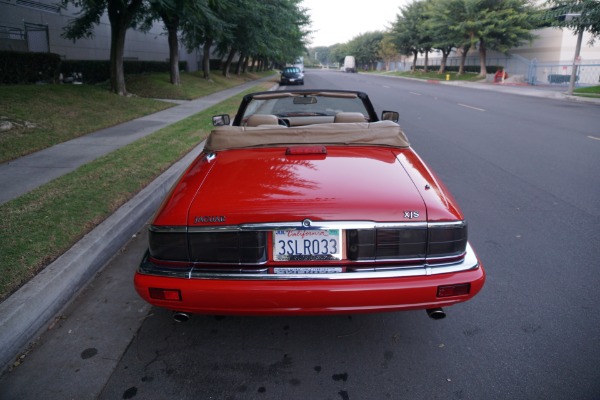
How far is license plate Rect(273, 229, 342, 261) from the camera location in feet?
8.04

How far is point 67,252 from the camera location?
3.79 meters

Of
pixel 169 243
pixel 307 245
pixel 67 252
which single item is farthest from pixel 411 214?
pixel 67 252

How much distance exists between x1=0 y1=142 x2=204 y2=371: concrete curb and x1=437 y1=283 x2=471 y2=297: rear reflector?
8.44 feet

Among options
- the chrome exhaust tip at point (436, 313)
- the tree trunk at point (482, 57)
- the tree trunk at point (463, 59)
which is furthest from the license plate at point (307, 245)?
the tree trunk at point (463, 59)

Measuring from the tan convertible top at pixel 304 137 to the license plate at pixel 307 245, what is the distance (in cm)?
109

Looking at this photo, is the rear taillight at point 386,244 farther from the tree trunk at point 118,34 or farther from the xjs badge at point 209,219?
the tree trunk at point 118,34

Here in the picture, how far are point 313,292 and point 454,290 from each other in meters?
0.80

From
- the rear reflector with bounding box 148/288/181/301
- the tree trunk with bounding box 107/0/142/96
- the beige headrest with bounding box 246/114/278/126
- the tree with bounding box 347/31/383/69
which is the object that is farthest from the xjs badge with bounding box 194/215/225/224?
the tree with bounding box 347/31/383/69

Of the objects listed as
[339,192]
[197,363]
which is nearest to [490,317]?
[339,192]

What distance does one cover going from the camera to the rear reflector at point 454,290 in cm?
249

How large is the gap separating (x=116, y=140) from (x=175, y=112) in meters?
5.74

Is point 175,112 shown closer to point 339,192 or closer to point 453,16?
point 339,192

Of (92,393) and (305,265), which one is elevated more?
(305,265)

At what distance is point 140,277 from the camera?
2617 millimetres
